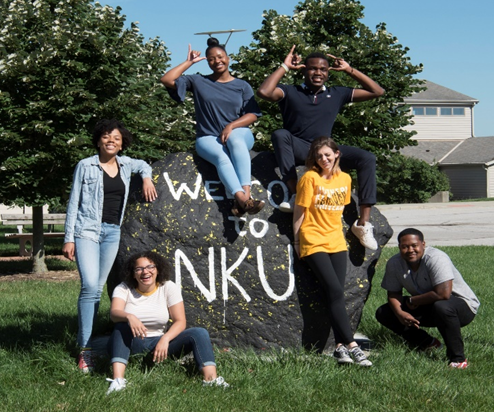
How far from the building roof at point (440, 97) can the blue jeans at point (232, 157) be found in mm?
41062

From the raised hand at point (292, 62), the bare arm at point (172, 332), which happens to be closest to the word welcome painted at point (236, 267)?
the bare arm at point (172, 332)

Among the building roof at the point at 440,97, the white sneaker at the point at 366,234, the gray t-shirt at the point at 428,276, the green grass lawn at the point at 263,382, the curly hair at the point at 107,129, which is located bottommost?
the green grass lawn at the point at 263,382

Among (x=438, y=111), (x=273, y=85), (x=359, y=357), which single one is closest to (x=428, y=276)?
(x=359, y=357)

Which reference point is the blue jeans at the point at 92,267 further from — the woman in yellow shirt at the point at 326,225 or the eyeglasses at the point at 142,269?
the woman in yellow shirt at the point at 326,225

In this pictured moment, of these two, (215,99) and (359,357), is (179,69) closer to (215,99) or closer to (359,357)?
(215,99)

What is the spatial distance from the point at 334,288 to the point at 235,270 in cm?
84

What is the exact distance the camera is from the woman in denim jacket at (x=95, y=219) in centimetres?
529

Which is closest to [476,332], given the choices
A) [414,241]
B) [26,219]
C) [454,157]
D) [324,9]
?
[414,241]

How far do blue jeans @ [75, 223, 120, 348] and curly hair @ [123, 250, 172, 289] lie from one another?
0.77 feet

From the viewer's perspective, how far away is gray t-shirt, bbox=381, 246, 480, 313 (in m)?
5.49

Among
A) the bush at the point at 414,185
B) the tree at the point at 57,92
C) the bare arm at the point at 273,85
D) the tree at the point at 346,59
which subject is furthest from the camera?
the bush at the point at 414,185

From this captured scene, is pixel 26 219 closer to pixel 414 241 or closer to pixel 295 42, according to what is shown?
pixel 295 42

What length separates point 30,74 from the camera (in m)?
10.9

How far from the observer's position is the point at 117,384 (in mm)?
4719
